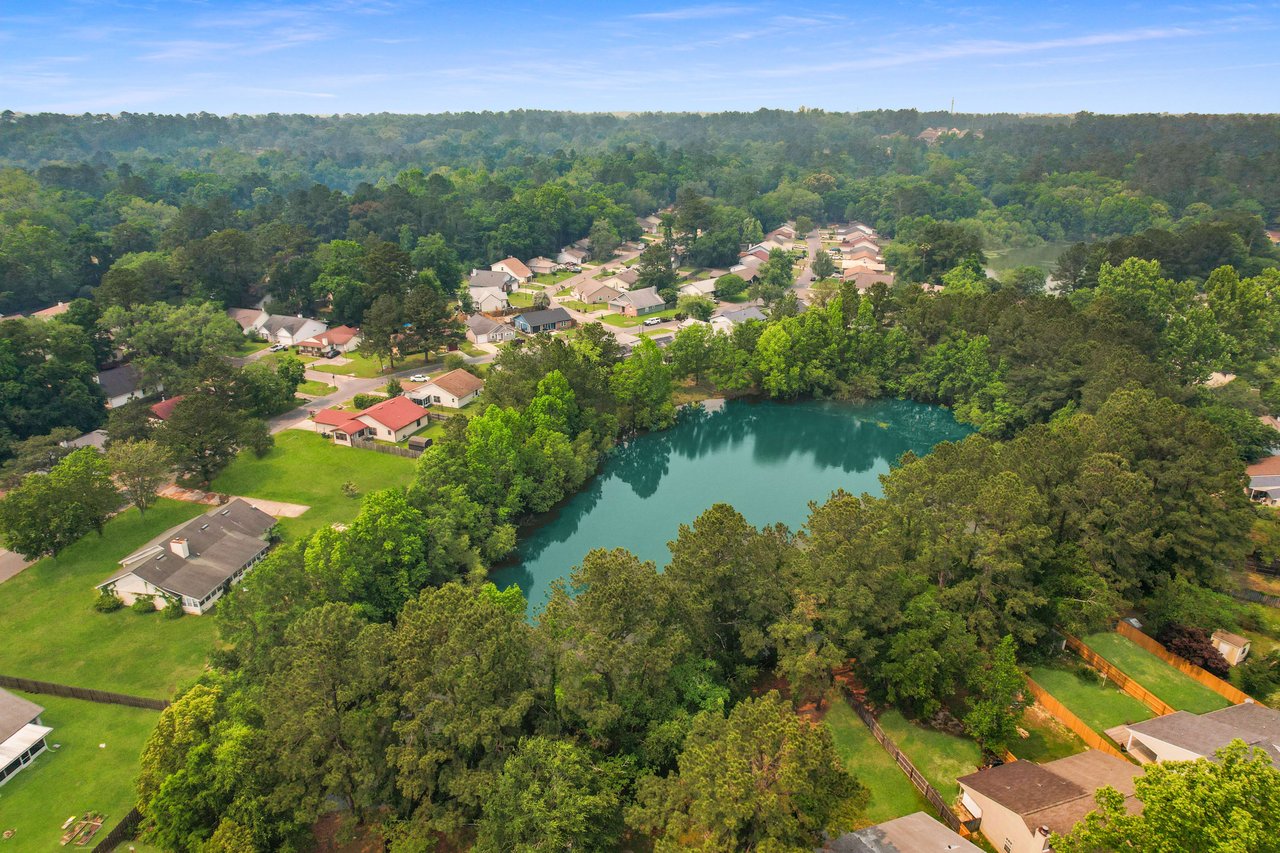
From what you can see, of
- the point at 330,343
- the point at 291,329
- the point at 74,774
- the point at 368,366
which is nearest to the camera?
the point at 74,774

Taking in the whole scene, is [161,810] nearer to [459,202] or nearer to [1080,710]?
[1080,710]

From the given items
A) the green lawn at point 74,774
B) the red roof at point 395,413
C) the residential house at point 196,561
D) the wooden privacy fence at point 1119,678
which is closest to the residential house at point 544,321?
the red roof at point 395,413

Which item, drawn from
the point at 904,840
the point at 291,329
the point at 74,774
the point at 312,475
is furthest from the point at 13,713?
the point at 291,329

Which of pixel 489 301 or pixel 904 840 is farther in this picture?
pixel 489 301

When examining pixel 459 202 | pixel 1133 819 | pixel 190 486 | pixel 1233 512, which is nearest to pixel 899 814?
pixel 1133 819

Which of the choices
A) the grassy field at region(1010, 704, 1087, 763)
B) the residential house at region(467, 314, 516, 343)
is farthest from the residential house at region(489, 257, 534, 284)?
the grassy field at region(1010, 704, 1087, 763)

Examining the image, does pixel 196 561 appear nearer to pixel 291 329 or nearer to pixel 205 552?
pixel 205 552

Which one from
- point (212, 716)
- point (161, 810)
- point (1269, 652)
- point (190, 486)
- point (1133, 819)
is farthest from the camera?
point (190, 486)
